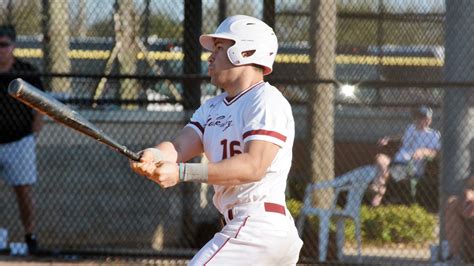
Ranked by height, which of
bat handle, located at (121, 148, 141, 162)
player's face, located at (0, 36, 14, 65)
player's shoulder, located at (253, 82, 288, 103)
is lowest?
bat handle, located at (121, 148, 141, 162)

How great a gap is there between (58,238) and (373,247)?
8.85 feet

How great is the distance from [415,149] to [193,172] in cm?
495

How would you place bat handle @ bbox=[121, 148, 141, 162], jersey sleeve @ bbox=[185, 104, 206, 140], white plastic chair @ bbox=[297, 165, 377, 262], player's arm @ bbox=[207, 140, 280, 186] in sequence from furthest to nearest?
white plastic chair @ bbox=[297, 165, 377, 262] → jersey sleeve @ bbox=[185, 104, 206, 140] → player's arm @ bbox=[207, 140, 280, 186] → bat handle @ bbox=[121, 148, 141, 162]

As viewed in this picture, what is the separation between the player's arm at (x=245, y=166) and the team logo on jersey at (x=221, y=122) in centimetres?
24

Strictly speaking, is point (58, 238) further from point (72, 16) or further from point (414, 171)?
point (414, 171)

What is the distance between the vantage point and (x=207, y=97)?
31.7ft

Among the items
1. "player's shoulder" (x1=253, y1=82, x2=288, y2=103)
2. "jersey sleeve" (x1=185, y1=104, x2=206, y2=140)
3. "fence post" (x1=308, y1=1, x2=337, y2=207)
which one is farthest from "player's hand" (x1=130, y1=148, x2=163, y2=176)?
"fence post" (x1=308, y1=1, x2=337, y2=207)

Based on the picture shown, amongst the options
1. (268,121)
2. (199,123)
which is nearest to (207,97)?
(199,123)

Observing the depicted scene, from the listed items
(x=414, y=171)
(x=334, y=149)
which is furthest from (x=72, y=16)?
(x=414, y=171)

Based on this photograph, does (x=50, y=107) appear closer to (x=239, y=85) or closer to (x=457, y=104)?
(x=239, y=85)

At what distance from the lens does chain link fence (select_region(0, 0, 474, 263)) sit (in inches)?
364

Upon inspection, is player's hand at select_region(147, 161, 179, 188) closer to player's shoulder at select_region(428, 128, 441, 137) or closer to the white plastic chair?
the white plastic chair

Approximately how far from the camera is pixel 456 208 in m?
8.99

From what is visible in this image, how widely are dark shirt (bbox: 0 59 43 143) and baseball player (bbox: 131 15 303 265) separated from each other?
458cm
